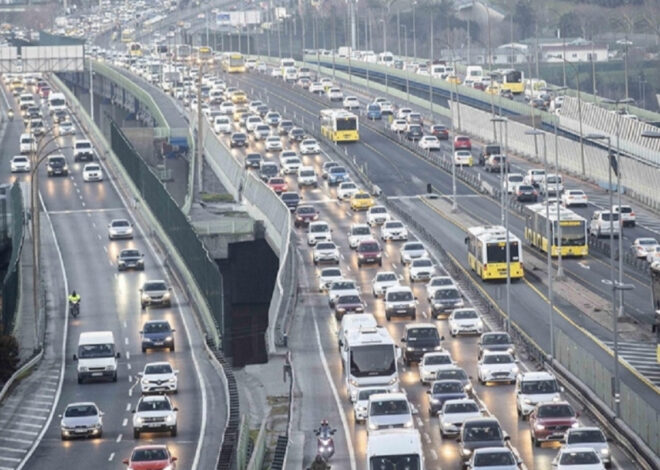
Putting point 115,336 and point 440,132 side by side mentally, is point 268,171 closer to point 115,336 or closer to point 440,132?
point 440,132

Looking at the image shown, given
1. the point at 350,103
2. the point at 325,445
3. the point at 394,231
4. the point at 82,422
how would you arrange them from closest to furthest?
the point at 325,445 → the point at 82,422 → the point at 394,231 → the point at 350,103

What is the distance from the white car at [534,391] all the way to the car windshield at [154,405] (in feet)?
33.6

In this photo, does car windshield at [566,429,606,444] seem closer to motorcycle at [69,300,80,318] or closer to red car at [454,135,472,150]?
motorcycle at [69,300,80,318]

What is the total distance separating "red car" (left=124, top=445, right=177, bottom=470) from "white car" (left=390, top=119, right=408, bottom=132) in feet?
340

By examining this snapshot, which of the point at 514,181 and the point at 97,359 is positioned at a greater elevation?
the point at 514,181

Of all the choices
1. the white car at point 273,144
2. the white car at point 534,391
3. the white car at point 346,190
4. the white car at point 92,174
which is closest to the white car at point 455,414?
the white car at point 534,391

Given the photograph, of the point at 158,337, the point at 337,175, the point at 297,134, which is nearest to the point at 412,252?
the point at 158,337

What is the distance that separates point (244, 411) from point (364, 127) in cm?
9739

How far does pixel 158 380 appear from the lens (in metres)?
64.1

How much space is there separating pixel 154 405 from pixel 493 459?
14.9 metres

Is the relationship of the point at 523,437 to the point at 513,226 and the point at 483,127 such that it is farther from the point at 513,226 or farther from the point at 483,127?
the point at 483,127

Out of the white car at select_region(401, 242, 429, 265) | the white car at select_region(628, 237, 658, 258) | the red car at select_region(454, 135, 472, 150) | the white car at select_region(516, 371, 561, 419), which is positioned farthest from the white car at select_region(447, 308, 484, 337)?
the red car at select_region(454, 135, 472, 150)

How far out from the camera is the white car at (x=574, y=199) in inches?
4375

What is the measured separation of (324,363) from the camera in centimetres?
6825
